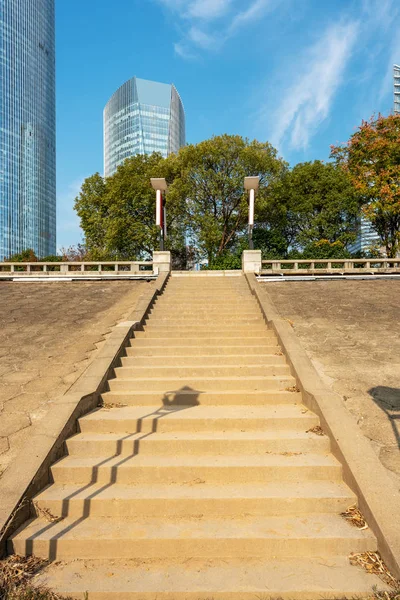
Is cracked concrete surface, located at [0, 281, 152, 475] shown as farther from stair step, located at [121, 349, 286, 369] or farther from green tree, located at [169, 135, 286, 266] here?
green tree, located at [169, 135, 286, 266]

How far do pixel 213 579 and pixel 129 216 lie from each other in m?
29.1

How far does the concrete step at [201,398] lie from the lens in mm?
5090

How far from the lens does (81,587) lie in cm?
267

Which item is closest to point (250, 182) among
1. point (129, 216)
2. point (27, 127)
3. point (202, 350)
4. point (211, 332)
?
point (211, 332)

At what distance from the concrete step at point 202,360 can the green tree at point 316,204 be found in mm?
22277

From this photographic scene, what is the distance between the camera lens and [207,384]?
5457 millimetres

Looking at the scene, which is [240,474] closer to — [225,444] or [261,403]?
[225,444]

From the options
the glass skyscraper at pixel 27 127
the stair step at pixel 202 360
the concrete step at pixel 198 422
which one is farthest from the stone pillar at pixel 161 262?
the glass skyscraper at pixel 27 127

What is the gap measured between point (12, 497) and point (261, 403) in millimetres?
3114

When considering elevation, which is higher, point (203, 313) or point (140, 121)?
point (140, 121)

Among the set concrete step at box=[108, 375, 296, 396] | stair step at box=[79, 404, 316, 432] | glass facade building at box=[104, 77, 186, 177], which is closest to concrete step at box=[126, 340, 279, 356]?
concrete step at box=[108, 375, 296, 396]

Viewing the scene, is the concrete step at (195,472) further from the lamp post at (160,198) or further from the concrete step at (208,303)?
the lamp post at (160,198)

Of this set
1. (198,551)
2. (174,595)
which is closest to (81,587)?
(174,595)

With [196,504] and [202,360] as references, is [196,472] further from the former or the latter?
[202,360]
